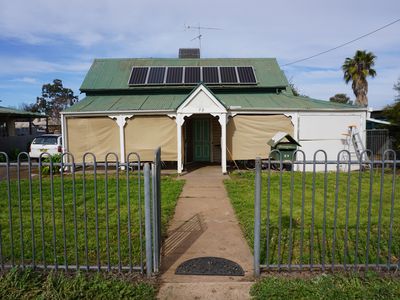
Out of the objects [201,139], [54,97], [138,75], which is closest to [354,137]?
[201,139]

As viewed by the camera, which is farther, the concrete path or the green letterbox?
the green letterbox

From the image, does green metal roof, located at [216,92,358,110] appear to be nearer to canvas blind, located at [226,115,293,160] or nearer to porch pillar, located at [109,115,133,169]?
canvas blind, located at [226,115,293,160]

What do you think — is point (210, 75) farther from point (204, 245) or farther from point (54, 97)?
point (54, 97)


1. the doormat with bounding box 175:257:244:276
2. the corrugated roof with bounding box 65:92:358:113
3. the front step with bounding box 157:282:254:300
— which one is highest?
the corrugated roof with bounding box 65:92:358:113

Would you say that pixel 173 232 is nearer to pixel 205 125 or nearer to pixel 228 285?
pixel 228 285

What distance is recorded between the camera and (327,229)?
6164 millimetres

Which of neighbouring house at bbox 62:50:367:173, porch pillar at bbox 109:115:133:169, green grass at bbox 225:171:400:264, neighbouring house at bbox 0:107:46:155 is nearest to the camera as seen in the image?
green grass at bbox 225:171:400:264

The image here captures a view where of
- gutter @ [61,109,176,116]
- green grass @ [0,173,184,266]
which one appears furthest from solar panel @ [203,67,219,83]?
green grass @ [0,173,184,266]

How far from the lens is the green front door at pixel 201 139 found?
1567 centimetres

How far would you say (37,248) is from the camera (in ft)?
17.6

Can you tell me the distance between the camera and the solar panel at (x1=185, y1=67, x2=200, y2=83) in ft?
51.9

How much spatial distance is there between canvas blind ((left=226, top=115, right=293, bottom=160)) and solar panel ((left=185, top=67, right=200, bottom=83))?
10.7 feet

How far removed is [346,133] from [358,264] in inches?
414

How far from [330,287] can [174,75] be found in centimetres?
1361
